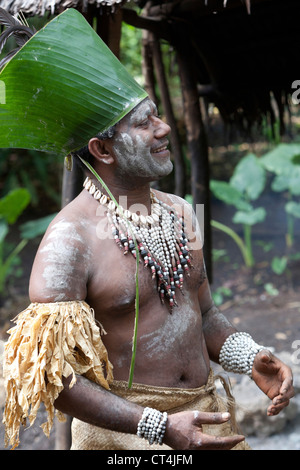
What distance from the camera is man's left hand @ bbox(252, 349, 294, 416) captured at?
2129 mm

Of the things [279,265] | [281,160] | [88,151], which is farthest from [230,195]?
[88,151]

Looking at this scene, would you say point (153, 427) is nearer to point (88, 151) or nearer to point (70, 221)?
point (70, 221)

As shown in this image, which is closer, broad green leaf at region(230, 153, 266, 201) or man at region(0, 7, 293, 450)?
man at region(0, 7, 293, 450)

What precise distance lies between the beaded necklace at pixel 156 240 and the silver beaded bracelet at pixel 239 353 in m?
0.36

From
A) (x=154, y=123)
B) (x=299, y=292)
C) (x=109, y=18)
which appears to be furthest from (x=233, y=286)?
(x=154, y=123)

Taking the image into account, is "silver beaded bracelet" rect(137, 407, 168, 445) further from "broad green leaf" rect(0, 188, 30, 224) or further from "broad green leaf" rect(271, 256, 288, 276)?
"broad green leaf" rect(271, 256, 288, 276)

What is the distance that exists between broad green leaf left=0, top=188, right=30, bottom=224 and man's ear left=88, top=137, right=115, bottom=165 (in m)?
3.52

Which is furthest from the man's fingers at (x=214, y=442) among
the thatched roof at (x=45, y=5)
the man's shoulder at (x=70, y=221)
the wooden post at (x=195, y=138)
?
the wooden post at (x=195, y=138)

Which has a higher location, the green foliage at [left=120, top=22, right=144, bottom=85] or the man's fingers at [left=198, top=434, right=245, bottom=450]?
the green foliage at [left=120, top=22, right=144, bottom=85]

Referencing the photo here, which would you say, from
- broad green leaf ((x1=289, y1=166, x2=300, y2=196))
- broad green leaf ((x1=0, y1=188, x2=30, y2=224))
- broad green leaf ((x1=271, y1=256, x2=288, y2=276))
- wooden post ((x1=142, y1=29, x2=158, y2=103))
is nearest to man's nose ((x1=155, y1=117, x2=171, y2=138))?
wooden post ((x1=142, y1=29, x2=158, y2=103))

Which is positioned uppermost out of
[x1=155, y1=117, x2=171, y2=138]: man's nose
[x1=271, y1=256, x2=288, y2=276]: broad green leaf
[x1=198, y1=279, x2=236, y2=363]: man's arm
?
[x1=155, y1=117, x2=171, y2=138]: man's nose

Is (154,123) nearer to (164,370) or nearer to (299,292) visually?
(164,370)

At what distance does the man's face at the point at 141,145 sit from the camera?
199 centimetres
